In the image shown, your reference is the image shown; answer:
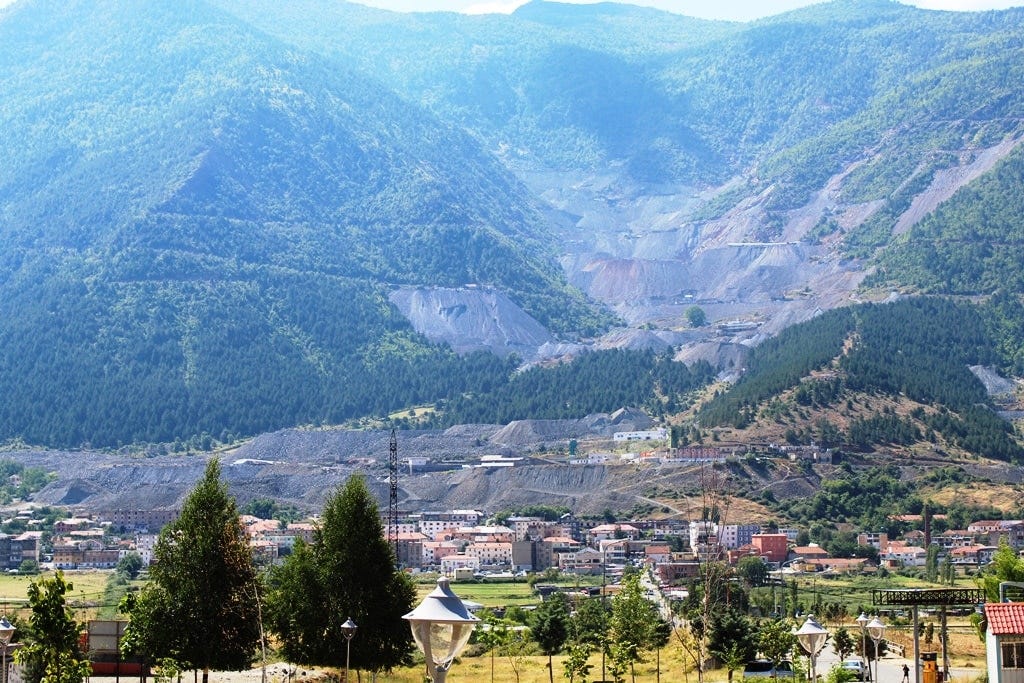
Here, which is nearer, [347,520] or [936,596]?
[936,596]

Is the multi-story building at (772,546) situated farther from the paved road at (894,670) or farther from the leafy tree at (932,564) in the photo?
the paved road at (894,670)

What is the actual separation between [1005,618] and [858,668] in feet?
48.4

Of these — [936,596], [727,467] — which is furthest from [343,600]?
[727,467]

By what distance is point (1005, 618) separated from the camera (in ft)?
131

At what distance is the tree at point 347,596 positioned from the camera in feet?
169

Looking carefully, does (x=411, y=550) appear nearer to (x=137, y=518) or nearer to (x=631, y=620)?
(x=137, y=518)

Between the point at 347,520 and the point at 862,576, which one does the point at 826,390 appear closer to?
the point at 862,576

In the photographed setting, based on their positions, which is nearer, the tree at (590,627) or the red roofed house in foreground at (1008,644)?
the red roofed house in foreground at (1008,644)

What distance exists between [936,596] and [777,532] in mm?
89468

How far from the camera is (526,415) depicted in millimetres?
197625

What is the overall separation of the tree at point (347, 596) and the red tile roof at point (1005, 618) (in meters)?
16.8

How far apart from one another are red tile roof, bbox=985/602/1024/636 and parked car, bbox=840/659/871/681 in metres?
8.39

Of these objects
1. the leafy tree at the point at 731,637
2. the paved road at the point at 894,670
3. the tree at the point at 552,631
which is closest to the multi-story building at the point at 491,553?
the tree at the point at 552,631

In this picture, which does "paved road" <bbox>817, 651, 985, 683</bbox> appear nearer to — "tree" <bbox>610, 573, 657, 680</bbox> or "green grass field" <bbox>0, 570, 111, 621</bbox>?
"tree" <bbox>610, 573, 657, 680</bbox>
